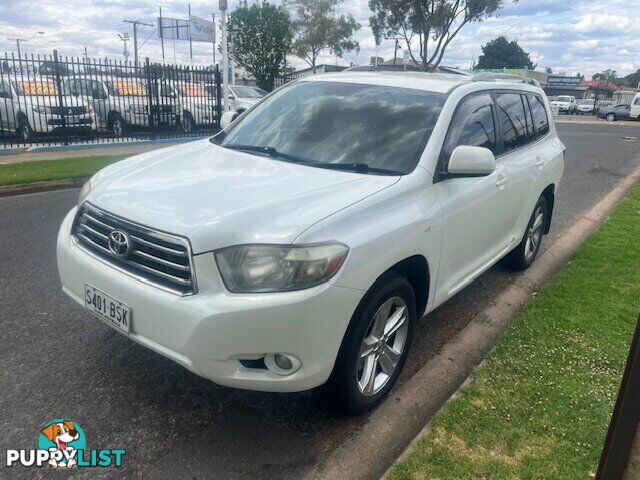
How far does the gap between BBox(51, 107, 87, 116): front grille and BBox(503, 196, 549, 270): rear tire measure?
467 inches

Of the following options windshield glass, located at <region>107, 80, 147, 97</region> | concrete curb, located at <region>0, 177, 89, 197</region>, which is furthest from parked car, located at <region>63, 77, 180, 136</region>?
concrete curb, located at <region>0, 177, 89, 197</region>

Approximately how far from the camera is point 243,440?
2645 millimetres

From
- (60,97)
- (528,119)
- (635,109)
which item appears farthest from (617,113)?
(528,119)

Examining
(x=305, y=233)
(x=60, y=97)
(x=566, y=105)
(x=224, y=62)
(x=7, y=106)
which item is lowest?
(x=566, y=105)

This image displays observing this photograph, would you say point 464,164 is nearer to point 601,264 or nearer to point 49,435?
point 49,435

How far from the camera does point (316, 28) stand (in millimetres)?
38531

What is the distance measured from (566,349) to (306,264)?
7.30 feet

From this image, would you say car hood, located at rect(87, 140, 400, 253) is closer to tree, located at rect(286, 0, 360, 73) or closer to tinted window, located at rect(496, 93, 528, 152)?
tinted window, located at rect(496, 93, 528, 152)

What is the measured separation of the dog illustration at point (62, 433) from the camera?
8.41 ft

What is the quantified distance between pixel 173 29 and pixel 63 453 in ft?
111

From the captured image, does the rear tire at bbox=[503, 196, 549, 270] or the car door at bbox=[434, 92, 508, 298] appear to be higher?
the car door at bbox=[434, 92, 508, 298]

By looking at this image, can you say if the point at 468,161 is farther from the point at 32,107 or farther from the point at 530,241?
the point at 32,107

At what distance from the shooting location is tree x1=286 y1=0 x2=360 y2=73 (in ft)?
126

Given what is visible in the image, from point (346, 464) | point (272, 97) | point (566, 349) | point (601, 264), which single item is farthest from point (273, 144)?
point (601, 264)
